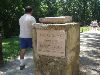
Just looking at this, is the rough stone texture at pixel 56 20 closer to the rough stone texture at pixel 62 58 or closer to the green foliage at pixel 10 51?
the rough stone texture at pixel 62 58

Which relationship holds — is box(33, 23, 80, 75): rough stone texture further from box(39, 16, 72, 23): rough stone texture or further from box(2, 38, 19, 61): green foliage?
box(2, 38, 19, 61): green foliage

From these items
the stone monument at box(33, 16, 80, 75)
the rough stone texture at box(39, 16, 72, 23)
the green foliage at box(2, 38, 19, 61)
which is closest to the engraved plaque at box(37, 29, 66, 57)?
the stone monument at box(33, 16, 80, 75)

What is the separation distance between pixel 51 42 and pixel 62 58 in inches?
17.6

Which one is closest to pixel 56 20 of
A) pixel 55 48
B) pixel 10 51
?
pixel 55 48

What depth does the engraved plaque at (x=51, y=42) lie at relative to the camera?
684 centimetres

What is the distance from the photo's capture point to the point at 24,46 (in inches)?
365

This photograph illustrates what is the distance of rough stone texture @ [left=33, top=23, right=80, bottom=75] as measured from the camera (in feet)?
22.4

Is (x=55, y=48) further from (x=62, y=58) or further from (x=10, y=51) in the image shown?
(x=10, y=51)

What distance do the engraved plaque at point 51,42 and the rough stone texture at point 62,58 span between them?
7 cm

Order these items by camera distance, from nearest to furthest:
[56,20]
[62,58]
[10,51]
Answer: [62,58] < [56,20] < [10,51]

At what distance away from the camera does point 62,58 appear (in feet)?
22.6

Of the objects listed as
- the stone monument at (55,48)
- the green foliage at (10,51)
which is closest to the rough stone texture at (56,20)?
the stone monument at (55,48)

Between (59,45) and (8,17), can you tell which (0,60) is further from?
(8,17)

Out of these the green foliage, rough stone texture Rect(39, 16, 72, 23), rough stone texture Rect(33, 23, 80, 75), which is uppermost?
rough stone texture Rect(39, 16, 72, 23)
